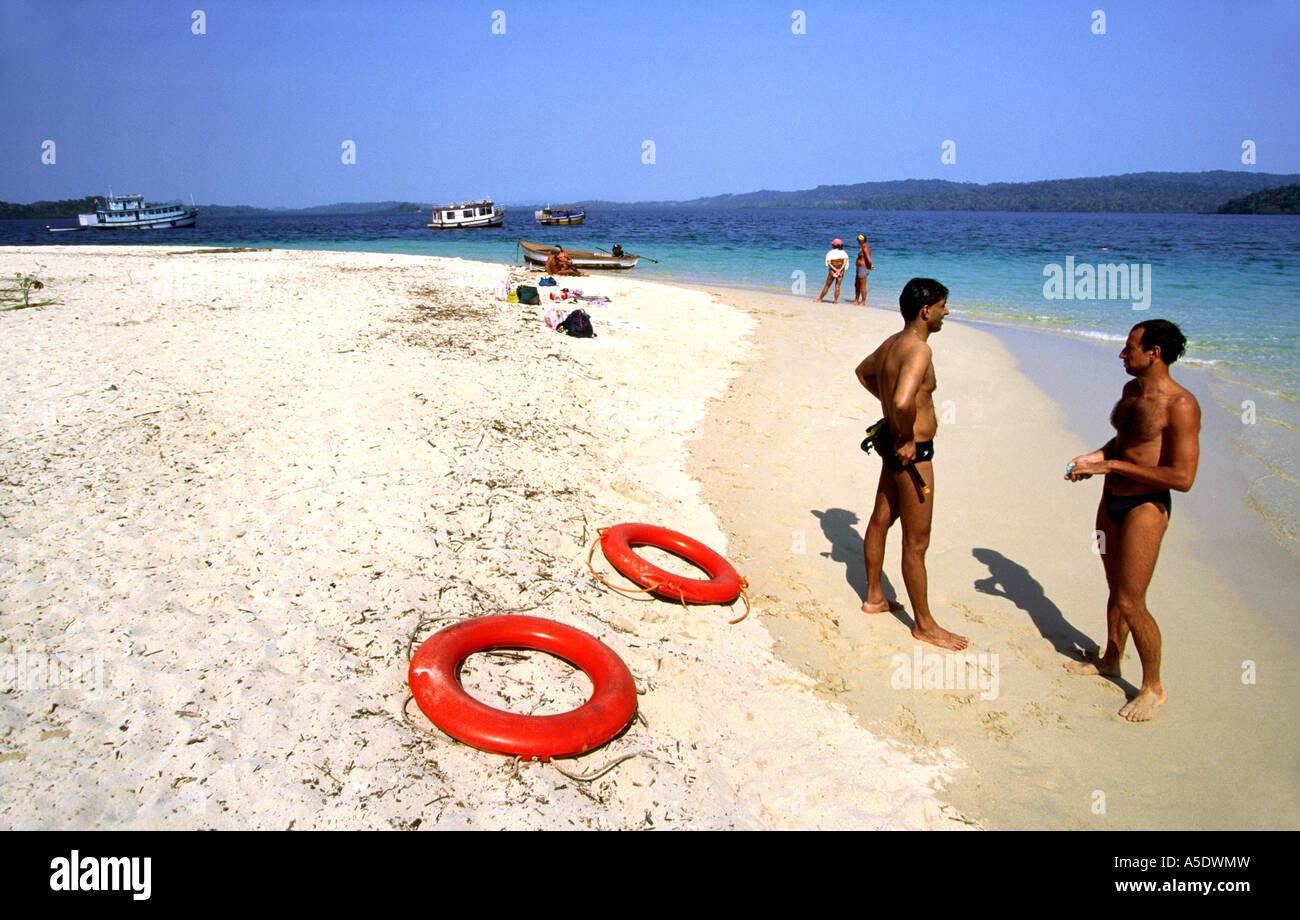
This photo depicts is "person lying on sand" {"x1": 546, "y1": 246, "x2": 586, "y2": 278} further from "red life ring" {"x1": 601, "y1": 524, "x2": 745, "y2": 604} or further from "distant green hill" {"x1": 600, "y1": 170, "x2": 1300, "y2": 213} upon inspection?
"distant green hill" {"x1": 600, "y1": 170, "x2": 1300, "y2": 213}

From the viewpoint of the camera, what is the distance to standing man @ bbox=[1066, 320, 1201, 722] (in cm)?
339

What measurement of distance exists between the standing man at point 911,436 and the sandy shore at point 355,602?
1.33ft

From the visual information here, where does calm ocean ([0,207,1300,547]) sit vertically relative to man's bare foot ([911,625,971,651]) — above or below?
above

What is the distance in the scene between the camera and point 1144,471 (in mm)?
3465

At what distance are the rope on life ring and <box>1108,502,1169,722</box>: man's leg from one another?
2126 millimetres

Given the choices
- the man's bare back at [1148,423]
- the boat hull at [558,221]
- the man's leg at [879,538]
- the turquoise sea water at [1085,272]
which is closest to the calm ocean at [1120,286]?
the turquoise sea water at [1085,272]

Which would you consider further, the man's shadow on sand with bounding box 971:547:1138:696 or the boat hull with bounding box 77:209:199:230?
the boat hull with bounding box 77:209:199:230

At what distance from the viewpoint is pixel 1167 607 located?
466cm

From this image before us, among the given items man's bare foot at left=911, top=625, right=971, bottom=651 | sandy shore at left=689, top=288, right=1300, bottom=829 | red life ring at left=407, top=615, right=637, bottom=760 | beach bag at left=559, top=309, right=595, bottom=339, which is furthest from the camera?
beach bag at left=559, top=309, right=595, bottom=339


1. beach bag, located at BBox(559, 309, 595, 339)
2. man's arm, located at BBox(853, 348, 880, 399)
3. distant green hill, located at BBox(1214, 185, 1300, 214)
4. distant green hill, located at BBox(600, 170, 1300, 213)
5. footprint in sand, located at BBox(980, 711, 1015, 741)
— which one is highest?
distant green hill, located at BBox(600, 170, 1300, 213)

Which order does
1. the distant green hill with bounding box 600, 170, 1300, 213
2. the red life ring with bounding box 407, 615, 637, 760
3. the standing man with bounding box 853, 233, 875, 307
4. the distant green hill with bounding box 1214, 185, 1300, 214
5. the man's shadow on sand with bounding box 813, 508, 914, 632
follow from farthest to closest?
the distant green hill with bounding box 600, 170, 1300, 213
the distant green hill with bounding box 1214, 185, 1300, 214
the standing man with bounding box 853, 233, 875, 307
the man's shadow on sand with bounding box 813, 508, 914, 632
the red life ring with bounding box 407, 615, 637, 760

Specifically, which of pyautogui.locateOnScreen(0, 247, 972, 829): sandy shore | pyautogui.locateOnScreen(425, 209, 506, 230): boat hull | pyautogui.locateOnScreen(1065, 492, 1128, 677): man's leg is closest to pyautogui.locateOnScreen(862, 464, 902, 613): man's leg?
pyautogui.locateOnScreen(0, 247, 972, 829): sandy shore
